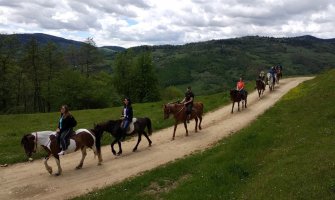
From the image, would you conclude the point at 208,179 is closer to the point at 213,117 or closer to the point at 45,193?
the point at 45,193

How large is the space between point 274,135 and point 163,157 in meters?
7.73

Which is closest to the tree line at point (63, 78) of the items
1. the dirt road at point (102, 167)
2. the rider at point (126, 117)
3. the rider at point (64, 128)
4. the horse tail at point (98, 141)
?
the dirt road at point (102, 167)

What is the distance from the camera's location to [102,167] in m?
20.4

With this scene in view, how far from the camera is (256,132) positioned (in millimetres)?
25734

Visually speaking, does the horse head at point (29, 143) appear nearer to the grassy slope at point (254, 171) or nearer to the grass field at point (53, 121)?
the grassy slope at point (254, 171)

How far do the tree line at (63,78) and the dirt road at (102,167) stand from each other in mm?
45784

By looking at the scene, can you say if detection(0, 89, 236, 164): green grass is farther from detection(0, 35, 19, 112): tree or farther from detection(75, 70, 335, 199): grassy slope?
detection(0, 35, 19, 112): tree

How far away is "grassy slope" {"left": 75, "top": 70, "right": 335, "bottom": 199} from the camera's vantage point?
48.6ft

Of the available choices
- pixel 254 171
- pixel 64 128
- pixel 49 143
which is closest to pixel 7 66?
pixel 64 128

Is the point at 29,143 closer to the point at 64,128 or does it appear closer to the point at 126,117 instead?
the point at 64,128

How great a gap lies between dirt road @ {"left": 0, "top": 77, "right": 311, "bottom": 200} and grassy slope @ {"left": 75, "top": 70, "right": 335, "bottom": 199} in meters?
1.27

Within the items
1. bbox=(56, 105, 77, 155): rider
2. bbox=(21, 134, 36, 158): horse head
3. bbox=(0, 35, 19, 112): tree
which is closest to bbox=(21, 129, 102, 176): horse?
bbox=(21, 134, 36, 158): horse head

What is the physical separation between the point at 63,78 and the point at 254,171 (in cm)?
5988

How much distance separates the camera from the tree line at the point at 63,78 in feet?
234
